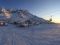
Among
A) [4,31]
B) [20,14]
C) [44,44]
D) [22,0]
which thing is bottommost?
[44,44]

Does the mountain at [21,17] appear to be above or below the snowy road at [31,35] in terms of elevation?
above

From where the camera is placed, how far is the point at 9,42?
268 centimetres

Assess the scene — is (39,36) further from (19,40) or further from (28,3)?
(28,3)

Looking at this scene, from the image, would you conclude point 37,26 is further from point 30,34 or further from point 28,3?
point 28,3

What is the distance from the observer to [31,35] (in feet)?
8.98

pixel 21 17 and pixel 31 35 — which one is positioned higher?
pixel 21 17

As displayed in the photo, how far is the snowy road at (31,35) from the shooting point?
2.70 meters

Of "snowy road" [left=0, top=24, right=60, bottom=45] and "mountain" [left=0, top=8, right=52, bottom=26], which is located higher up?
"mountain" [left=0, top=8, right=52, bottom=26]

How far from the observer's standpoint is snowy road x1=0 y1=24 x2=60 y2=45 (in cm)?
270

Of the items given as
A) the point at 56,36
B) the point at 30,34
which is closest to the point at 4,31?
the point at 30,34

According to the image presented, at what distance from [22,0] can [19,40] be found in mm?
550

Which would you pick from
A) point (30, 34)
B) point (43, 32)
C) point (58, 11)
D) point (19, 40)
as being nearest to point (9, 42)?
point (19, 40)

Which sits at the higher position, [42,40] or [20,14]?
[20,14]

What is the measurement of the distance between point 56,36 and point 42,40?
0.20 m
